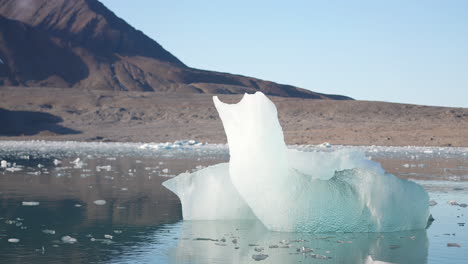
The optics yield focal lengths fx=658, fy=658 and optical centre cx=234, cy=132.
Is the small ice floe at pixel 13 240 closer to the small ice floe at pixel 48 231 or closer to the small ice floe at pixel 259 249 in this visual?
the small ice floe at pixel 48 231

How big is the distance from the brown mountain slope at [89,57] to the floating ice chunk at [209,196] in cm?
11346

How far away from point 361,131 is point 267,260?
1644 inches

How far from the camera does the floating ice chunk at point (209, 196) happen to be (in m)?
9.40

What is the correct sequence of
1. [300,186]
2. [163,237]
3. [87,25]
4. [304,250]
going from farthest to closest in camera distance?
[87,25] < [300,186] < [163,237] < [304,250]

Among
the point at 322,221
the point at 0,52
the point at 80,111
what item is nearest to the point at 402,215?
the point at 322,221

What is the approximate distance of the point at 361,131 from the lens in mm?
47656

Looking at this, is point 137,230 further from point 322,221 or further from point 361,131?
point 361,131

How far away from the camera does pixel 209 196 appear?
9.45m

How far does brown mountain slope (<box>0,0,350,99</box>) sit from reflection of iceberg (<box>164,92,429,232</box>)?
11477 centimetres

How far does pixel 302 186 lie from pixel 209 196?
1705 millimetres

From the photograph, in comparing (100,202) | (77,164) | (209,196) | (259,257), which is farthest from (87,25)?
(259,257)

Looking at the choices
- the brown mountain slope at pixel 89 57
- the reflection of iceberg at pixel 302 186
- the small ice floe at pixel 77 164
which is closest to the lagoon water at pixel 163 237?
the reflection of iceberg at pixel 302 186

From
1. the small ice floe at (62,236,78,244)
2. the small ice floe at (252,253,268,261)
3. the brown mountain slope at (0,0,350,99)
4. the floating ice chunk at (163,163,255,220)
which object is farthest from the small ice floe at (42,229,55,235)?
the brown mountain slope at (0,0,350,99)

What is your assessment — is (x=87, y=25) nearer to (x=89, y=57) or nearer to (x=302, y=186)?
(x=89, y=57)
